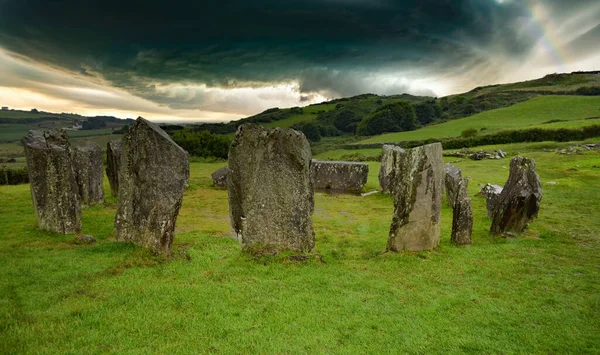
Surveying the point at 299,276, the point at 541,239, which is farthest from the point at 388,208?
the point at 299,276

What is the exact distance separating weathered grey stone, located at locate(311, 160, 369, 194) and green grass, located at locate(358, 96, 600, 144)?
4281cm

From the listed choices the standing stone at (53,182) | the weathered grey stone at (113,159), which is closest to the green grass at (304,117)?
the weathered grey stone at (113,159)

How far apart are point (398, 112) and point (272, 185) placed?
90780mm

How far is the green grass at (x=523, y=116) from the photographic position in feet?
220

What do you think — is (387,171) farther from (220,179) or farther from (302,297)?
(302,297)

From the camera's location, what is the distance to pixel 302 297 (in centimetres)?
732

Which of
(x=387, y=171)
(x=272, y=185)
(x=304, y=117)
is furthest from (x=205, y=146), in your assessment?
(x=304, y=117)

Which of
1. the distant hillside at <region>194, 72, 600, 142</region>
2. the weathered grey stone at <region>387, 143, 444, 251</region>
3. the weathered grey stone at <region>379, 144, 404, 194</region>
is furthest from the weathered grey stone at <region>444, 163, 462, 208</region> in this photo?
the distant hillside at <region>194, 72, 600, 142</region>

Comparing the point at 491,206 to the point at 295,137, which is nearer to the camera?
the point at 295,137

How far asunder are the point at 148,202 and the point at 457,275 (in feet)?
27.2

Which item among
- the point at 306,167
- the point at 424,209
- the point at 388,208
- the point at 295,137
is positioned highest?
the point at 295,137

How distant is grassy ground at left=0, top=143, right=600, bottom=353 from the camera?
575 cm

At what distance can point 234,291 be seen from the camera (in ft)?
24.8

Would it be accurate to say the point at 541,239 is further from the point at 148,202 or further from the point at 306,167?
the point at 148,202
